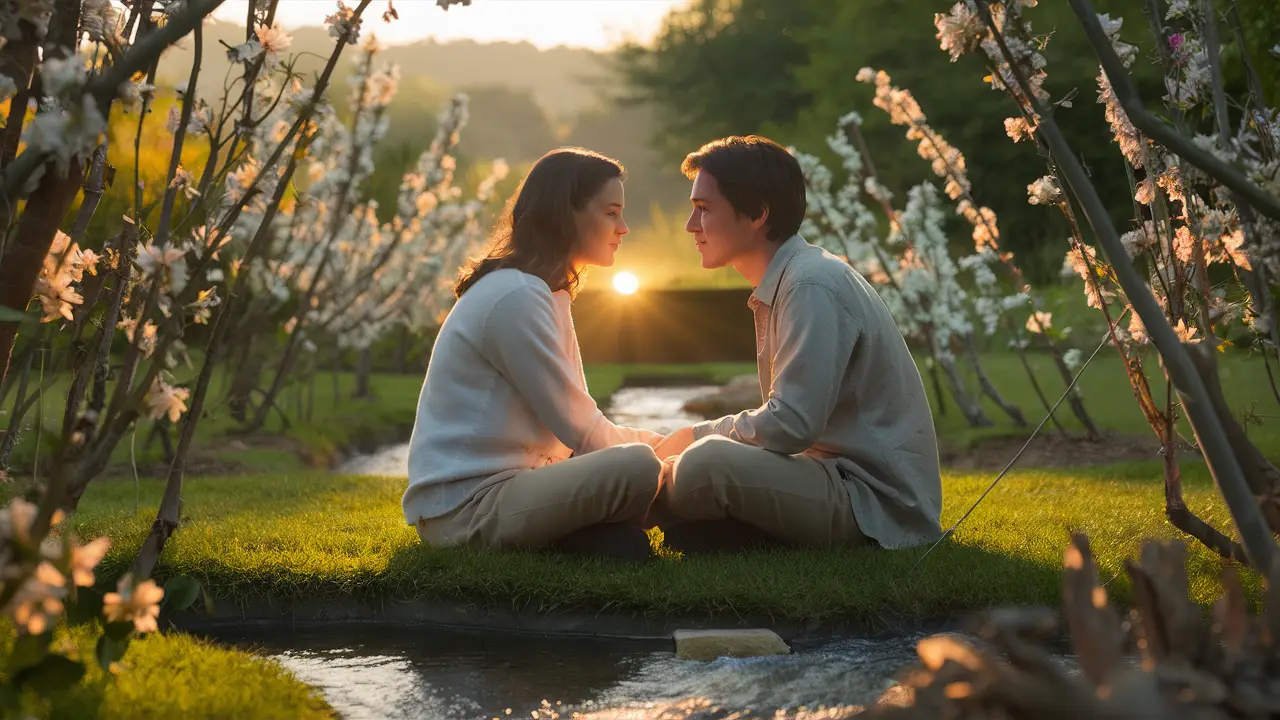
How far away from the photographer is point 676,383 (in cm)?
1664

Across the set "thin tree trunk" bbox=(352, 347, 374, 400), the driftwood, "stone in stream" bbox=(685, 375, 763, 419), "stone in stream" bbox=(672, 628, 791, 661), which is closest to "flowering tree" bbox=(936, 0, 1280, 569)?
the driftwood

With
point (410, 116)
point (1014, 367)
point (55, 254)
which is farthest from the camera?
point (410, 116)

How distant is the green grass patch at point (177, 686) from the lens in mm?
2531

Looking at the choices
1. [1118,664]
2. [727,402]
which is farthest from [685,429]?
[727,402]

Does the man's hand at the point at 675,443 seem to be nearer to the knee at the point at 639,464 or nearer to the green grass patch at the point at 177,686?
the knee at the point at 639,464

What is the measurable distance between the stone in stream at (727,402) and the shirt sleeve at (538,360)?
683 centimetres

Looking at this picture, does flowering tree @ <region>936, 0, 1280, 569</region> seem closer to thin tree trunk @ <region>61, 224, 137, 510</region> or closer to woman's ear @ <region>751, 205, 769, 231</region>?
woman's ear @ <region>751, 205, 769, 231</region>

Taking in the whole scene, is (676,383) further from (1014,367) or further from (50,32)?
(50,32)

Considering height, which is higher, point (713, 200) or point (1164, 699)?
point (713, 200)

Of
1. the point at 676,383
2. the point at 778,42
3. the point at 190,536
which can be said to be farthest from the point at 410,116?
the point at 190,536

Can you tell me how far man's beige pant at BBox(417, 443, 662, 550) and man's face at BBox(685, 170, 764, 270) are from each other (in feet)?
2.69

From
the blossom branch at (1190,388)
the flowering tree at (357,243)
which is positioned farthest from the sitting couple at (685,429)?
the flowering tree at (357,243)

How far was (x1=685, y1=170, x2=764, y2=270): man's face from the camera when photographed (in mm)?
4363

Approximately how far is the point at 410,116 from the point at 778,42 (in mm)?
31252
